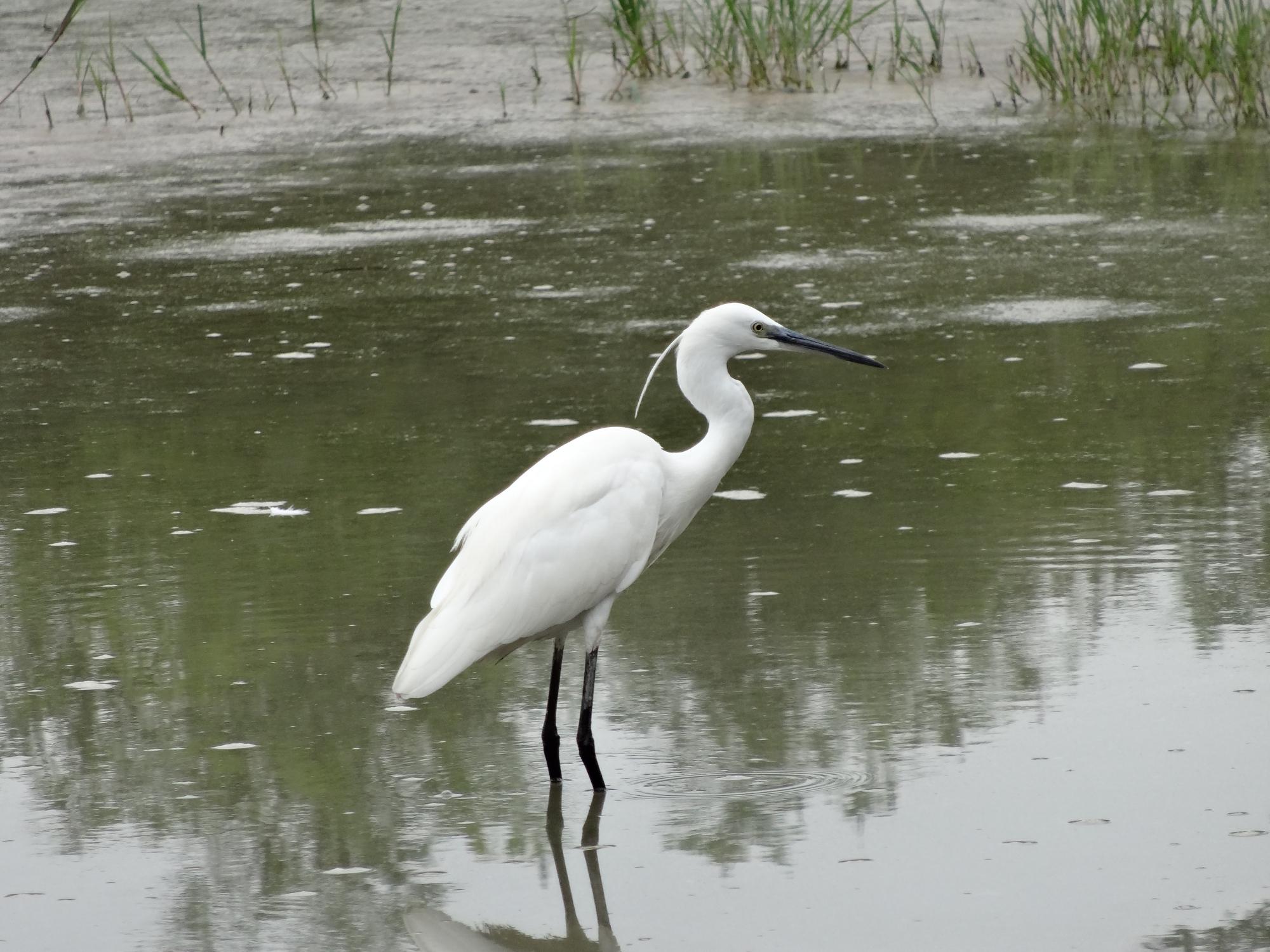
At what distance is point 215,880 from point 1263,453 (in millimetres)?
4126

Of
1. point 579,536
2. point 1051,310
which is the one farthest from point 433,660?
point 1051,310

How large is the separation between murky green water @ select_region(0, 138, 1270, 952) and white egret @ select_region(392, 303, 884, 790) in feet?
0.85

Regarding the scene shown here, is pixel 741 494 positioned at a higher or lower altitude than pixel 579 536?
lower

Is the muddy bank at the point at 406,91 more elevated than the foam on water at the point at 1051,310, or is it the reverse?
the muddy bank at the point at 406,91

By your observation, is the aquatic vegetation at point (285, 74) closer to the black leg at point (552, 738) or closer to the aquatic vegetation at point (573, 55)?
the aquatic vegetation at point (573, 55)

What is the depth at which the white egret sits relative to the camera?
14.4 feet

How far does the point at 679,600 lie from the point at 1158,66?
10622mm

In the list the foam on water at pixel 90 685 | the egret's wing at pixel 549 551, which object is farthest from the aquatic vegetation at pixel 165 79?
the egret's wing at pixel 549 551

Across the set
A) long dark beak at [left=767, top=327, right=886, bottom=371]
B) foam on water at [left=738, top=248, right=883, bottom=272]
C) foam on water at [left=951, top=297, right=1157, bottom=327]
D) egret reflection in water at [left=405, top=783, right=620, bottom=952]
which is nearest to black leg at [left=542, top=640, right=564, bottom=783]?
egret reflection in water at [left=405, top=783, right=620, bottom=952]

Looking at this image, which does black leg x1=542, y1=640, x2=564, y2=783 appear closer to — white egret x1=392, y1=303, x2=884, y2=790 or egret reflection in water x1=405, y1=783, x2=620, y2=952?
white egret x1=392, y1=303, x2=884, y2=790

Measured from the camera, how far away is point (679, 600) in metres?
5.49

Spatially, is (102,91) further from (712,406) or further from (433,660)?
(433,660)

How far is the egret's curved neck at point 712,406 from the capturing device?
15.6 feet

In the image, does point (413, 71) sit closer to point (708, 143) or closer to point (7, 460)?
point (708, 143)
